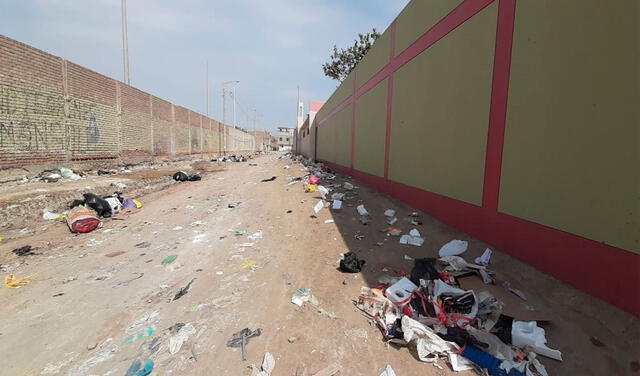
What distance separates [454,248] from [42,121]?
1186cm

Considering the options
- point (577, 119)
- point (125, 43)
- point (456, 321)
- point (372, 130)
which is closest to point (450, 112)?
point (577, 119)

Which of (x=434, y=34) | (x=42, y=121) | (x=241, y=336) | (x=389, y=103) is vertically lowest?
(x=241, y=336)

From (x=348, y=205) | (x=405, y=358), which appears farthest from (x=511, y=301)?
(x=348, y=205)

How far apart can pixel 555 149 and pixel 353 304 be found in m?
2.31

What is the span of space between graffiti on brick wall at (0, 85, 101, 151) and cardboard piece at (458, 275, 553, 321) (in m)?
11.3

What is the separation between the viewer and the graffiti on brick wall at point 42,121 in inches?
305

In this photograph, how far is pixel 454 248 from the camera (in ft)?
11.4

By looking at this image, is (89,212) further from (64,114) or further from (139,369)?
(64,114)

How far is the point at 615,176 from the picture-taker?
2.07m

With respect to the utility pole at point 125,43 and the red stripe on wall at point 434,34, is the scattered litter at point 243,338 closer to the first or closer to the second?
the red stripe on wall at point 434,34

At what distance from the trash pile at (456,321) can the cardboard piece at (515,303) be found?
20 millimetres

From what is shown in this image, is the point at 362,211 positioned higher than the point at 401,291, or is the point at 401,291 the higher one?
the point at 362,211

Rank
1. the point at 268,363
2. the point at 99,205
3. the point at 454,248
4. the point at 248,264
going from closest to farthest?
the point at 268,363 < the point at 454,248 < the point at 248,264 < the point at 99,205

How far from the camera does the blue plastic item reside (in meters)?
1.86
